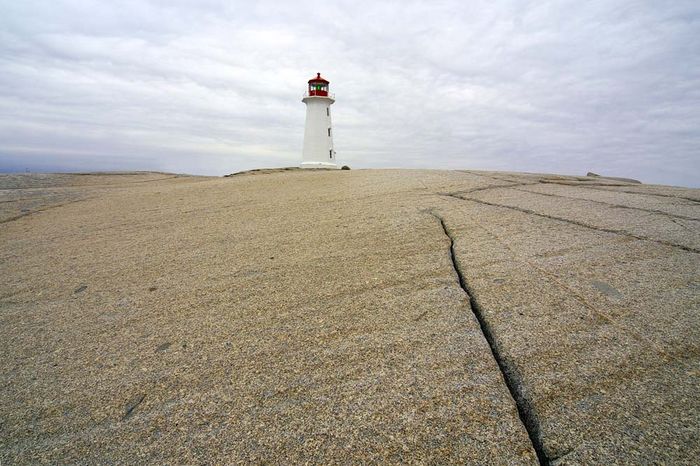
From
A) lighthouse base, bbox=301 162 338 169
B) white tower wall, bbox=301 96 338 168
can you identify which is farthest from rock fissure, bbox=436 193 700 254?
white tower wall, bbox=301 96 338 168

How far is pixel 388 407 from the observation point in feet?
7.56

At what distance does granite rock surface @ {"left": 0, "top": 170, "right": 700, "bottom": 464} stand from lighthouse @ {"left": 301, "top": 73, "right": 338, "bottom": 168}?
812 inches

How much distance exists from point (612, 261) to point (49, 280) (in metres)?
6.18

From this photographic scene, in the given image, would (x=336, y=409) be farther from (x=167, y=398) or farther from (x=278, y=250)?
(x=278, y=250)

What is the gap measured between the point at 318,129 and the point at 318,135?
408mm

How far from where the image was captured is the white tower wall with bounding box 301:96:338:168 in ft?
84.9

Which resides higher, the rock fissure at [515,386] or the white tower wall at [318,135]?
the white tower wall at [318,135]

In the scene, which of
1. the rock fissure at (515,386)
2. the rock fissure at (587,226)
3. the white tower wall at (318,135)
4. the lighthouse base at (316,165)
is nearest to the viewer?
the rock fissure at (515,386)

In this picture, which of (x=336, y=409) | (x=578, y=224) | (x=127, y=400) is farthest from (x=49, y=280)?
(x=578, y=224)

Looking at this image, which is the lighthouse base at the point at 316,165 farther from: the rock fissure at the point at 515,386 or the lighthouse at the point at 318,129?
the rock fissure at the point at 515,386

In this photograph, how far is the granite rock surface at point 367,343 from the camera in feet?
6.92

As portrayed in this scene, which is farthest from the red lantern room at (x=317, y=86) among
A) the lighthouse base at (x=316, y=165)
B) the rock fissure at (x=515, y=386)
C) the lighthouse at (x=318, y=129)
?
the rock fissure at (x=515, y=386)

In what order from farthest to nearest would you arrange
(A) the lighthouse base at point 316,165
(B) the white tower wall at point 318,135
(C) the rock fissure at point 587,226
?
(B) the white tower wall at point 318,135 < (A) the lighthouse base at point 316,165 < (C) the rock fissure at point 587,226

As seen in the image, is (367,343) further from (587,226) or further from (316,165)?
(316,165)
